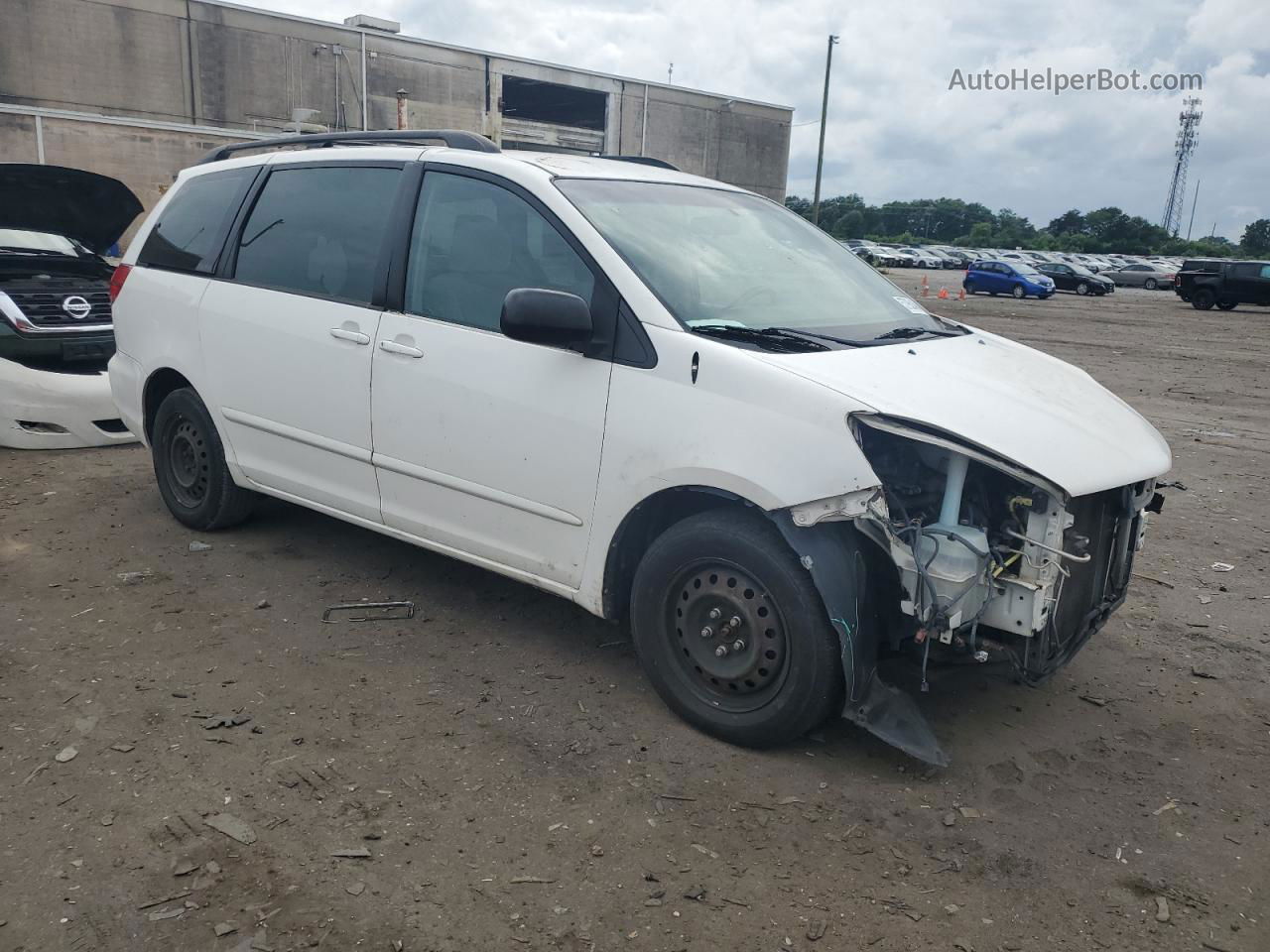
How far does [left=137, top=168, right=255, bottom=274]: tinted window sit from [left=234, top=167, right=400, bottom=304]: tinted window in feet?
0.71

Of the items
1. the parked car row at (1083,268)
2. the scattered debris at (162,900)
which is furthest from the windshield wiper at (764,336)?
the parked car row at (1083,268)

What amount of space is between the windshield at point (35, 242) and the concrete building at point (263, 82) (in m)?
22.5

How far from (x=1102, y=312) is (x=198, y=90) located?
34.7 m

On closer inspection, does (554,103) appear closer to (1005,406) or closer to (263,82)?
(263,82)

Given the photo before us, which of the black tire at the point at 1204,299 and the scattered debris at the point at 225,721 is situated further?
the black tire at the point at 1204,299

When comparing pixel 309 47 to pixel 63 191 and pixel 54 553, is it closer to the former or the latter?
pixel 63 191

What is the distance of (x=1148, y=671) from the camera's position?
435 centimetres

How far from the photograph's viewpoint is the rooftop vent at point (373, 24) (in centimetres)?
4594

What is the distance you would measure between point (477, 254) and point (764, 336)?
1.25 m

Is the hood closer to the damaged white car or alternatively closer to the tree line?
the damaged white car

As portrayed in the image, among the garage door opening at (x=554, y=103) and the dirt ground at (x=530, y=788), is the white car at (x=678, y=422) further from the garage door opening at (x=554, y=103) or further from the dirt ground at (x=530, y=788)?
the garage door opening at (x=554, y=103)

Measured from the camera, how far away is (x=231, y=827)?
9.93ft

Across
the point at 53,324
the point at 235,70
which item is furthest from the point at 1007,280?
the point at 53,324

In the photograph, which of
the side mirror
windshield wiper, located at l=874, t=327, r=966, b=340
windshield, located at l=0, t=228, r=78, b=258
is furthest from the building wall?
the side mirror
